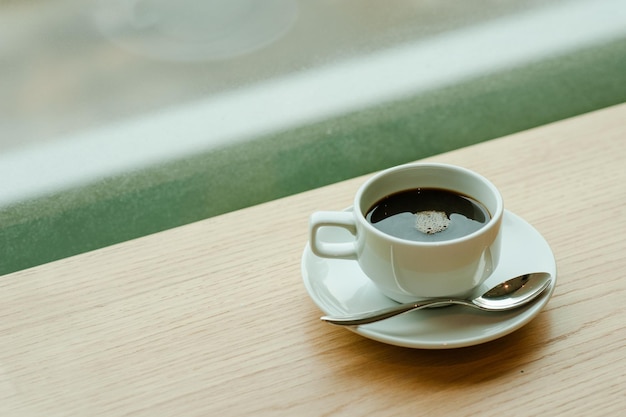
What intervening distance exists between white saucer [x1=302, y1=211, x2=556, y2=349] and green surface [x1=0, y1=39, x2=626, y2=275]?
0.29m

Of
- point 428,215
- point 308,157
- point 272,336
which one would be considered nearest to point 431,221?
point 428,215

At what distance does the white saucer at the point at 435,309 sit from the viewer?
543mm

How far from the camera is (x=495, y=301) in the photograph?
56cm

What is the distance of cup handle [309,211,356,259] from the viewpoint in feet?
1.88

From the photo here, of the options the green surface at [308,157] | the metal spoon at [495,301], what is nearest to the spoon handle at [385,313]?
the metal spoon at [495,301]

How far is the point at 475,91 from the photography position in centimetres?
104

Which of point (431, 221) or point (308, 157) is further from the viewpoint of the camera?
point (308, 157)

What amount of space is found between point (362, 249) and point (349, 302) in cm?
5

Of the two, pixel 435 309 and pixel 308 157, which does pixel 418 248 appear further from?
pixel 308 157

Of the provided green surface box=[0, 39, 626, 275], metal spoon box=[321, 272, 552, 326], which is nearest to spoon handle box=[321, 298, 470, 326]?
metal spoon box=[321, 272, 552, 326]

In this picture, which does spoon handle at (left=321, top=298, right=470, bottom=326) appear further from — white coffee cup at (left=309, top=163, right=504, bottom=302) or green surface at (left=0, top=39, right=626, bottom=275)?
green surface at (left=0, top=39, right=626, bottom=275)

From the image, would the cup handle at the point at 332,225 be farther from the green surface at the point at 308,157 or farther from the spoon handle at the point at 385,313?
the green surface at the point at 308,157

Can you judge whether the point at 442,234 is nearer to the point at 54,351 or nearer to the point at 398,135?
the point at 54,351

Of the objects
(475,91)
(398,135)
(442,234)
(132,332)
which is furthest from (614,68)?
(132,332)
